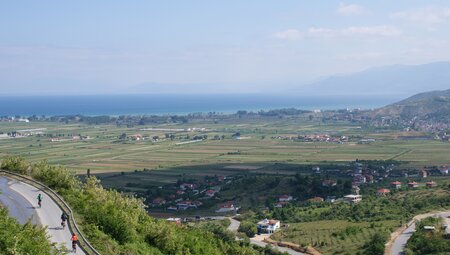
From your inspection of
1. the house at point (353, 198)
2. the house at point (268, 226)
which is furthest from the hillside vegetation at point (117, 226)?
the house at point (353, 198)

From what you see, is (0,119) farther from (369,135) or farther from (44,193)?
(44,193)

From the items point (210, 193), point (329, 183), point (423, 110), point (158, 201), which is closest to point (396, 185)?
point (329, 183)

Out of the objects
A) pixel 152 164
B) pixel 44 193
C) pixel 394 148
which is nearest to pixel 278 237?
pixel 44 193

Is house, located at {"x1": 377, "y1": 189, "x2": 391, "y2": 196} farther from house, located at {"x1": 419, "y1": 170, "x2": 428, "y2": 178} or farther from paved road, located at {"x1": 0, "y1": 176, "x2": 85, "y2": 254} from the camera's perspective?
paved road, located at {"x1": 0, "y1": 176, "x2": 85, "y2": 254}

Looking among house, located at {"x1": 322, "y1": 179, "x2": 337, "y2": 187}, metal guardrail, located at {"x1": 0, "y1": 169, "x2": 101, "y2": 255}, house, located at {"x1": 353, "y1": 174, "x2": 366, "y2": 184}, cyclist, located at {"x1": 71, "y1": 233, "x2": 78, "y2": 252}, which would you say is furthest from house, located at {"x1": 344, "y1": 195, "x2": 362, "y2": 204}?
cyclist, located at {"x1": 71, "y1": 233, "x2": 78, "y2": 252}

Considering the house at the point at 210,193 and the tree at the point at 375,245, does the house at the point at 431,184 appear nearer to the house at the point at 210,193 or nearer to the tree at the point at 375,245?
the house at the point at 210,193

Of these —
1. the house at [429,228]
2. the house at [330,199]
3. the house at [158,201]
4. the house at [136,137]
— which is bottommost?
the house at [330,199]

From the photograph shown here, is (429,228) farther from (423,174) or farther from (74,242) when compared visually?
(423,174)
